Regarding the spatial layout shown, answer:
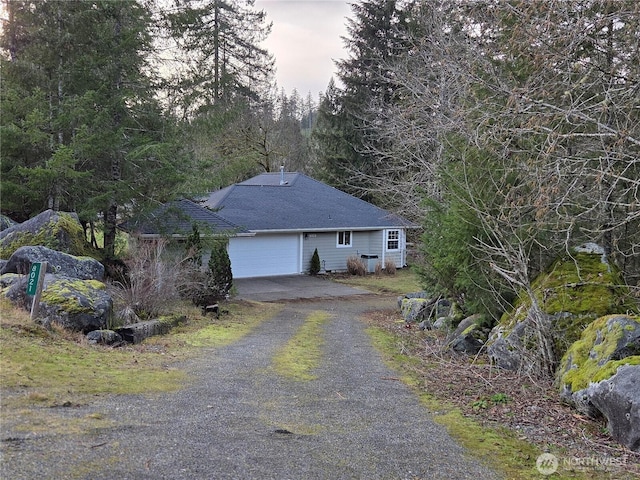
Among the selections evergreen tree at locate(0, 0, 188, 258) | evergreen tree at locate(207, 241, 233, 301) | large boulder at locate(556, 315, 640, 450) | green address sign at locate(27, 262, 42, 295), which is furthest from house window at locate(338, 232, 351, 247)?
large boulder at locate(556, 315, 640, 450)

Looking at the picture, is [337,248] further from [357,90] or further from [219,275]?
[357,90]

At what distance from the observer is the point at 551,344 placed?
6906mm

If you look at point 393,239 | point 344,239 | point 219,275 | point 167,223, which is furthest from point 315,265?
point 219,275

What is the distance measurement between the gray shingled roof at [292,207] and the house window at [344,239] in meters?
0.70

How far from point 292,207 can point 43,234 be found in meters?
16.2

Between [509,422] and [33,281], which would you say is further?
[33,281]

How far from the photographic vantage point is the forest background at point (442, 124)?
7.07 metres

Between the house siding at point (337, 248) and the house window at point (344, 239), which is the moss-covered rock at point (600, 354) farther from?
the house window at point (344, 239)

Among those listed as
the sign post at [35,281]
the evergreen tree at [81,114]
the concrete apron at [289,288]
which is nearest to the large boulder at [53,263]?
the sign post at [35,281]

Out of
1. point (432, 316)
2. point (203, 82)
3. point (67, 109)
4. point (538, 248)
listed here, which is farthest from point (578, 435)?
point (203, 82)

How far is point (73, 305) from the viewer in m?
8.09

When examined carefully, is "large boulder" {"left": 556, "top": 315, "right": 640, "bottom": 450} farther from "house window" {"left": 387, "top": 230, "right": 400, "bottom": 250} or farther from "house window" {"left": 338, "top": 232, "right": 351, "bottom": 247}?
"house window" {"left": 387, "top": 230, "right": 400, "bottom": 250}

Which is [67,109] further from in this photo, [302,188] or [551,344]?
[302,188]

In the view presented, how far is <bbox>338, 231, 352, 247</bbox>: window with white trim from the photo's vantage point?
2683 cm
